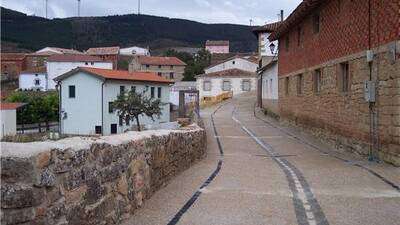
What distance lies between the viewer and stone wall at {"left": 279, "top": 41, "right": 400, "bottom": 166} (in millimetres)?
14555

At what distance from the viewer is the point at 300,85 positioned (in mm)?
29406

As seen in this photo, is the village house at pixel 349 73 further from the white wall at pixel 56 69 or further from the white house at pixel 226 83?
the white wall at pixel 56 69

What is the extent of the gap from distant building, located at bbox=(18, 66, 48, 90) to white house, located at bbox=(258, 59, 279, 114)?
6753cm

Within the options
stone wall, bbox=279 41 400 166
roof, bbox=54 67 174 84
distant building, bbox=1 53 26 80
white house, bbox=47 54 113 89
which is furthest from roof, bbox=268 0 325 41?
distant building, bbox=1 53 26 80

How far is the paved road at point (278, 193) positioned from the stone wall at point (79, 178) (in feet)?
1.39

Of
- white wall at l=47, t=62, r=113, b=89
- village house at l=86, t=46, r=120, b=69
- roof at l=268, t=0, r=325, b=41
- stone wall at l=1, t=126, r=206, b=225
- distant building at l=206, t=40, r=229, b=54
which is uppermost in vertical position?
distant building at l=206, t=40, r=229, b=54

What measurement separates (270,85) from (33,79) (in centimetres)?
7541

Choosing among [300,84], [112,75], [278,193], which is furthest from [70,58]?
[278,193]

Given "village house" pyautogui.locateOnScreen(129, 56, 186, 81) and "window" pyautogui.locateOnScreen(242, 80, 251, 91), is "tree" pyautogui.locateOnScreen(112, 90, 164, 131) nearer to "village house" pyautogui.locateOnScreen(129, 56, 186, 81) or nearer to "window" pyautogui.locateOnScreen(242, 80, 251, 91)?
"window" pyautogui.locateOnScreen(242, 80, 251, 91)

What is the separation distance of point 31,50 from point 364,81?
161 m

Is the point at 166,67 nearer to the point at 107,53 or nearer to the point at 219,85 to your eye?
the point at 107,53

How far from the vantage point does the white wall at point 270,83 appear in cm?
4012

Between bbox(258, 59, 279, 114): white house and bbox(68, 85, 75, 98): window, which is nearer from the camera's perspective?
bbox(258, 59, 279, 114): white house

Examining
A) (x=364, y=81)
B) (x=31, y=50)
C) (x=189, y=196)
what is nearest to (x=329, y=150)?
(x=364, y=81)
